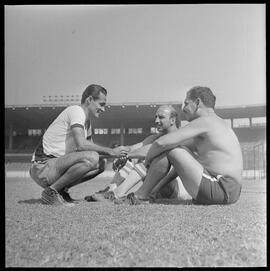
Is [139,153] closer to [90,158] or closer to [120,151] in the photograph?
[120,151]

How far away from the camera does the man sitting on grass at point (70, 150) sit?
1.98 m

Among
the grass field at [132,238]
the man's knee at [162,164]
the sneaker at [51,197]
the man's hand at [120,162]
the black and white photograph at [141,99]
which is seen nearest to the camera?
the grass field at [132,238]

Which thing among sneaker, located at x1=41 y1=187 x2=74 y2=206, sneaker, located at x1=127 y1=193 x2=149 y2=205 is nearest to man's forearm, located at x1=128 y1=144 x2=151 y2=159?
sneaker, located at x1=127 y1=193 x2=149 y2=205

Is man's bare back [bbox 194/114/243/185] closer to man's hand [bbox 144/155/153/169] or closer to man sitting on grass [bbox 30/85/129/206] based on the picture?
man's hand [bbox 144/155/153/169]

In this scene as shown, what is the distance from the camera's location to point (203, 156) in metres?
2.03

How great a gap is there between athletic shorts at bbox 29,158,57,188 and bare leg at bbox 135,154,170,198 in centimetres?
50

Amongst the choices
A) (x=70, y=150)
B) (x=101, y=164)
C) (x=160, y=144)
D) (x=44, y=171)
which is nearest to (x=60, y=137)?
(x=70, y=150)

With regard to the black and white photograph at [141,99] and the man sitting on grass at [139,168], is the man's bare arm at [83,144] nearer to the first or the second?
the black and white photograph at [141,99]

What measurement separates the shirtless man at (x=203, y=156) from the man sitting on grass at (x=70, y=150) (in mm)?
267

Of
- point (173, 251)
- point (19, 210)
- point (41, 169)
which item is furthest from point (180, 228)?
point (41, 169)

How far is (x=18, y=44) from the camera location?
171cm

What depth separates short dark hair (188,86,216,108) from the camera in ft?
6.31

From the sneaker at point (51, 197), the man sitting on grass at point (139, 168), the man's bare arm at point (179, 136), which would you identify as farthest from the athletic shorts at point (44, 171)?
the man's bare arm at point (179, 136)

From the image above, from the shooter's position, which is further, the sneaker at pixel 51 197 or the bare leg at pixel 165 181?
the bare leg at pixel 165 181
